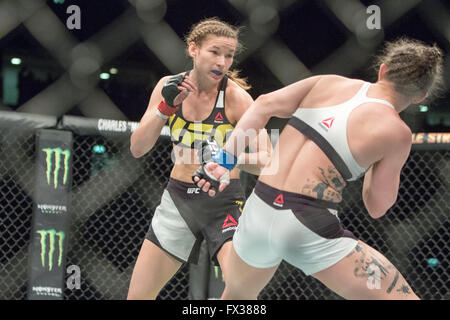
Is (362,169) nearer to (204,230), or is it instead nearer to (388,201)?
(388,201)

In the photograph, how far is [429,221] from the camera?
3227 millimetres

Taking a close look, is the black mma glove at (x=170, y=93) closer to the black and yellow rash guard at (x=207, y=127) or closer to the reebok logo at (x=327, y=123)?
the black and yellow rash guard at (x=207, y=127)

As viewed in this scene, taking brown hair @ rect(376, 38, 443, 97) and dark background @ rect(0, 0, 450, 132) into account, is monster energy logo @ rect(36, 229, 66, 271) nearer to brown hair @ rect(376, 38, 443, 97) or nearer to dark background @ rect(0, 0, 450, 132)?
dark background @ rect(0, 0, 450, 132)

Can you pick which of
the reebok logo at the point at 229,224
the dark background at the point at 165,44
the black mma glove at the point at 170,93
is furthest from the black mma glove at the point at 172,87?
the dark background at the point at 165,44

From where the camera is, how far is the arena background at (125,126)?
9.59ft

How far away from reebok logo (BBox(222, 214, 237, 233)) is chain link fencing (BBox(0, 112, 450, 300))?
0.92 metres

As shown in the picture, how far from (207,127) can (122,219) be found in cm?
140

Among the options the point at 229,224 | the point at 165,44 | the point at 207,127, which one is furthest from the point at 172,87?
the point at 165,44

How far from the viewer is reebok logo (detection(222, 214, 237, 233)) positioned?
6.98ft

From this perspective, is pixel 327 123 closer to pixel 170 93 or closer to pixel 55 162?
pixel 170 93

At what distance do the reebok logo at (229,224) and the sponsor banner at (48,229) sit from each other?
1.06 metres
